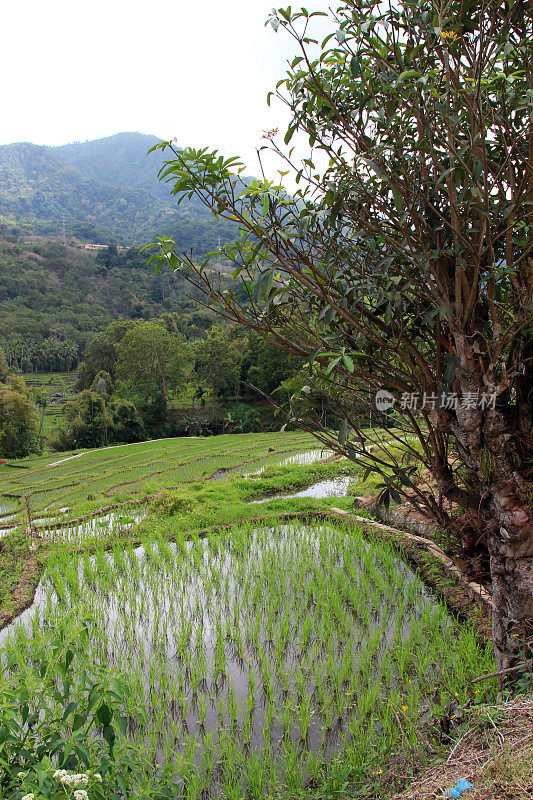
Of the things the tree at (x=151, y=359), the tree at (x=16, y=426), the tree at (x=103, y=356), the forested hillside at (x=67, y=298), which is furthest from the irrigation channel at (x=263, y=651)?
the forested hillside at (x=67, y=298)

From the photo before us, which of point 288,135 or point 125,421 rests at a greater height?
point 288,135

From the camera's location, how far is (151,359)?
25.3 meters

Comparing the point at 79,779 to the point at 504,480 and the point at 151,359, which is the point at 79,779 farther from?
the point at 151,359

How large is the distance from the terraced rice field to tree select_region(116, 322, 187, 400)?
8.68 m

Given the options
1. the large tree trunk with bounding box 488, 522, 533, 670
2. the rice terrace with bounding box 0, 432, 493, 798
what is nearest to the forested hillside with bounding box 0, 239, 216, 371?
the rice terrace with bounding box 0, 432, 493, 798

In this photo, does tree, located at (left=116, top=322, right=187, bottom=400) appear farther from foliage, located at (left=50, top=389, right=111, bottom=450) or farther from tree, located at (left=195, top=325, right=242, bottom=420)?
foliage, located at (left=50, top=389, right=111, bottom=450)

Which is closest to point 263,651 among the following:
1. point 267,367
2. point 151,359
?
point 267,367

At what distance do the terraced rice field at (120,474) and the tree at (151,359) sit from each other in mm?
8680

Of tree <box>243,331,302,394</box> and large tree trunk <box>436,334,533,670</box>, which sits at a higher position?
tree <box>243,331,302,394</box>

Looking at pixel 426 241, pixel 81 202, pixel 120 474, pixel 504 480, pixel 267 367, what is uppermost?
pixel 81 202

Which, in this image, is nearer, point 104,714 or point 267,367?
point 104,714

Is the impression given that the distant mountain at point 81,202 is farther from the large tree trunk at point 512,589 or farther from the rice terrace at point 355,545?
the large tree trunk at point 512,589

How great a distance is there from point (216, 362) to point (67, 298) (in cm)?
3988

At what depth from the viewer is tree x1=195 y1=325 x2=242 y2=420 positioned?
919 inches
